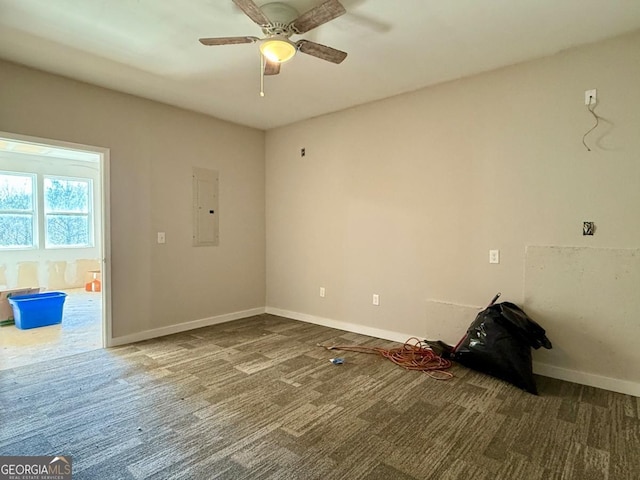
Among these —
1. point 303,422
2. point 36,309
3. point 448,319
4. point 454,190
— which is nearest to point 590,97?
point 454,190

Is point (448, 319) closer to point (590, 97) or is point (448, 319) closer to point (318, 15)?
point (590, 97)

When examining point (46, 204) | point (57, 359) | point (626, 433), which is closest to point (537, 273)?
point (626, 433)

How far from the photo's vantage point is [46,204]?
704cm

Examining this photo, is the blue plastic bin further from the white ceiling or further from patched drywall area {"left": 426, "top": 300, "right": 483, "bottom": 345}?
patched drywall area {"left": 426, "top": 300, "right": 483, "bottom": 345}

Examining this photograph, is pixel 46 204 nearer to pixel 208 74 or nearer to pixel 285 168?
pixel 285 168

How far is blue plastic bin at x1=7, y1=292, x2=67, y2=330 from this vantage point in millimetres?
4418

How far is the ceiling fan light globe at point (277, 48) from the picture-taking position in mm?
2361

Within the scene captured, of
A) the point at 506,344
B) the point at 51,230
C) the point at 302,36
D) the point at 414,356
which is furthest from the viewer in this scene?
the point at 51,230

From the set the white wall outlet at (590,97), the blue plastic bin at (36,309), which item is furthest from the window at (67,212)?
the white wall outlet at (590,97)

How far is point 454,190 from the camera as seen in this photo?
350cm

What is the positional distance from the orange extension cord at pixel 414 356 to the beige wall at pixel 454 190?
196mm

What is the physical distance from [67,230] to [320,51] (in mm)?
7239

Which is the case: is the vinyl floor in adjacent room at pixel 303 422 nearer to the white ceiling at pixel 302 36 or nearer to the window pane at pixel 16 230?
the white ceiling at pixel 302 36

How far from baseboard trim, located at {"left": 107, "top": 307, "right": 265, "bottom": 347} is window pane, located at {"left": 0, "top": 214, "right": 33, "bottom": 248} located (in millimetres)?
4674
